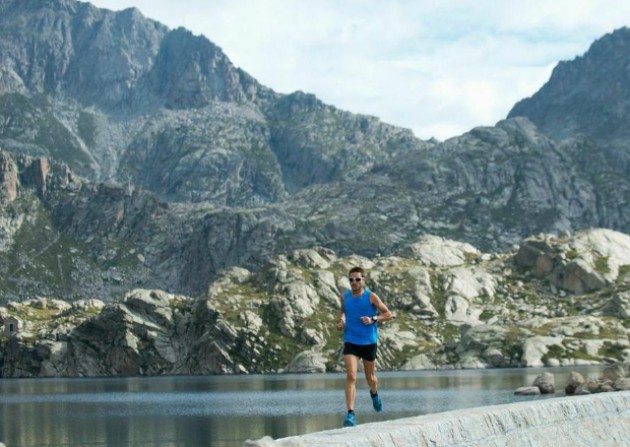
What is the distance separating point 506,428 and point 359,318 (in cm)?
525

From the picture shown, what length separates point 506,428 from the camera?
27.8 m

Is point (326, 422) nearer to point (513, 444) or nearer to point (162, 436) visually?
point (162, 436)

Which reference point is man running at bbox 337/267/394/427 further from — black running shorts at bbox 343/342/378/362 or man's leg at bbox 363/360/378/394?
man's leg at bbox 363/360/378/394

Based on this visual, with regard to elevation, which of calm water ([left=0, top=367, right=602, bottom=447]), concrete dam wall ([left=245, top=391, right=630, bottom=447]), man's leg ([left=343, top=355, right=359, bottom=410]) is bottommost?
calm water ([left=0, top=367, right=602, bottom=447])

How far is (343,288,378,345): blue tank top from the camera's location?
29.6m

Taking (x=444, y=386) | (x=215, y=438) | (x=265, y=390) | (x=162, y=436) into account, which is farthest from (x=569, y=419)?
(x=265, y=390)

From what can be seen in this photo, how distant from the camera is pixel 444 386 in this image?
170625mm

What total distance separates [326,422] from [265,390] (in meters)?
87.5

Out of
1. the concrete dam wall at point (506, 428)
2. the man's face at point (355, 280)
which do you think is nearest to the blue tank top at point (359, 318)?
the man's face at point (355, 280)

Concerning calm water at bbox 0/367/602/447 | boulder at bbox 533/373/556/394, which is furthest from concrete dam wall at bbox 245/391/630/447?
boulder at bbox 533/373/556/394

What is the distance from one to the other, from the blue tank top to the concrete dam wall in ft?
10.6

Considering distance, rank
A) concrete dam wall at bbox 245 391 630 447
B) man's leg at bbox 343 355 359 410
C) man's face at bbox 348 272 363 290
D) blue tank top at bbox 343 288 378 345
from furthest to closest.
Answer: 1. blue tank top at bbox 343 288 378 345
2. man's face at bbox 348 272 363 290
3. man's leg at bbox 343 355 359 410
4. concrete dam wall at bbox 245 391 630 447

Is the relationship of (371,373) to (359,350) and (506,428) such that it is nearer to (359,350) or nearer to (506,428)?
(359,350)

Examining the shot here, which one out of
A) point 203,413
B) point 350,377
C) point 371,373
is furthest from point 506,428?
point 203,413
